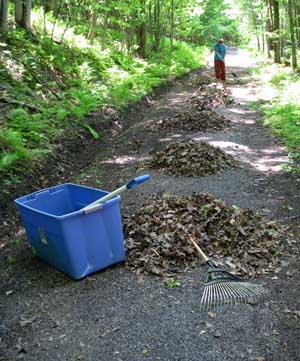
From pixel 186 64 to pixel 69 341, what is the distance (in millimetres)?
25794

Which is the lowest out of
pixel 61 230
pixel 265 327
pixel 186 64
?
pixel 265 327

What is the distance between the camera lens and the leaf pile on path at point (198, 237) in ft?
15.6

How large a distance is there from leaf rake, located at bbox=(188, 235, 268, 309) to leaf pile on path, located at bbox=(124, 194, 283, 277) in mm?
269

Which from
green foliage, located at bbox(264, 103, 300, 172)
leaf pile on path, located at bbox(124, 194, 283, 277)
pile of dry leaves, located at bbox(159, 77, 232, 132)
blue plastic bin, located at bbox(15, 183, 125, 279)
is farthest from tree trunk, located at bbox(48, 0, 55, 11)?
blue plastic bin, located at bbox(15, 183, 125, 279)

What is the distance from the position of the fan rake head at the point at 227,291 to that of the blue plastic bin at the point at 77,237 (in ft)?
3.59

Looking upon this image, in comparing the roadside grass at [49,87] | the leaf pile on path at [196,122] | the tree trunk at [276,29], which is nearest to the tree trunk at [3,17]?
the roadside grass at [49,87]

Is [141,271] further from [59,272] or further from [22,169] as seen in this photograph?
[22,169]

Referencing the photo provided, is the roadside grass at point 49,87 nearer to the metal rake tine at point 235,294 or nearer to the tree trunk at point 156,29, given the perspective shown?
the metal rake tine at point 235,294

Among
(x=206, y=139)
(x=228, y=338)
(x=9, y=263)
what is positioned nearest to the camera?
(x=228, y=338)

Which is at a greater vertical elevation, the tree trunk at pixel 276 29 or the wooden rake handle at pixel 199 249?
the tree trunk at pixel 276 29

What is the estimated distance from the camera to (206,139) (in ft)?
33.3

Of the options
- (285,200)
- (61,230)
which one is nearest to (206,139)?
(285,200)

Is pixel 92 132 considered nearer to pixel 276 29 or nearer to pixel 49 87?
pixel 49 87

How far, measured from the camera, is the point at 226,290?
415 cm
